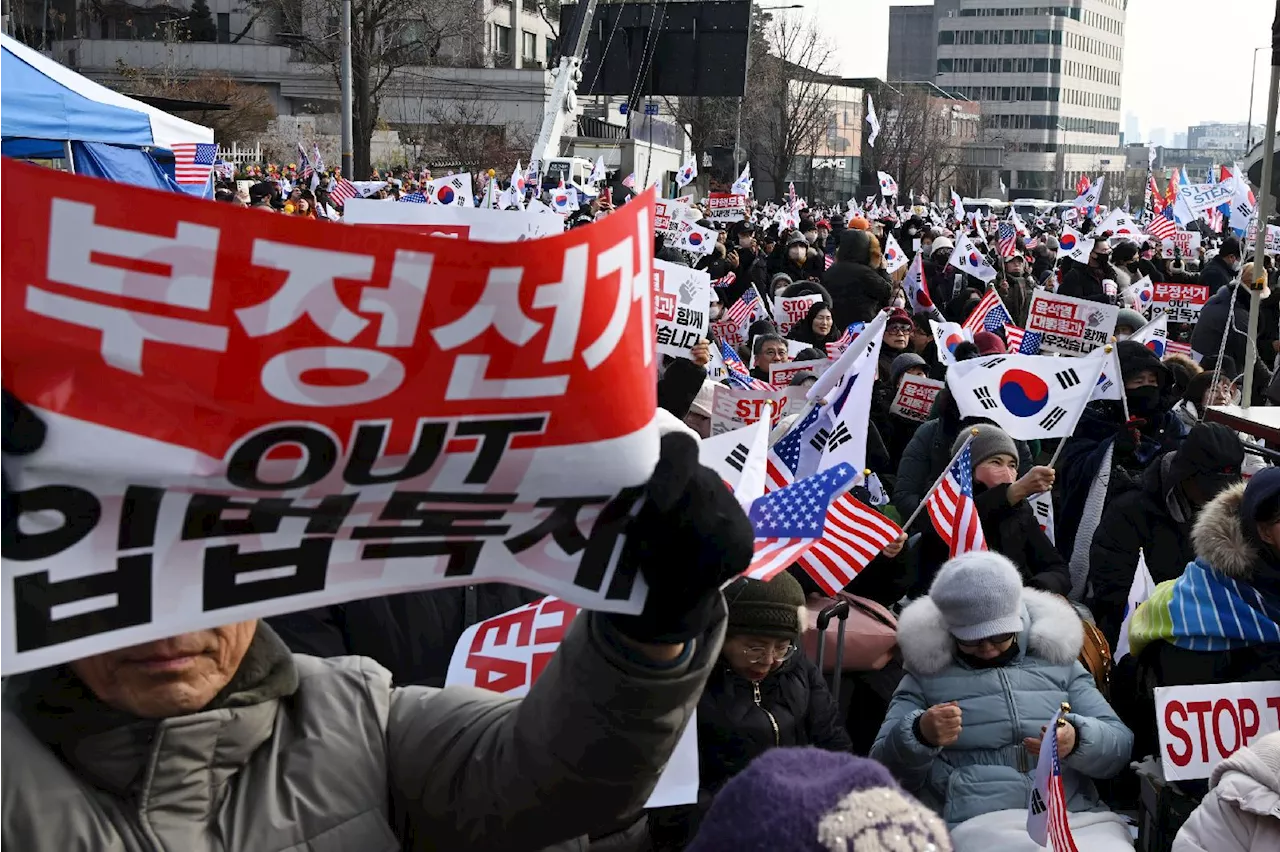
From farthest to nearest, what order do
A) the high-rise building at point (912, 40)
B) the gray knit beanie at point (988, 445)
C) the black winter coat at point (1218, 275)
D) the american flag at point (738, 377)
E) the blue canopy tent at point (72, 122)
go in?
the high-rise building at point (912, 40) → the black winter coat at point (1218, 275) → the blue canopy tent at point (72, 122) → the american flag at point (738, 377) → the gray knit beanie at point (988, 445)

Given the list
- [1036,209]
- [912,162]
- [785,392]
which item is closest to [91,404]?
[785,392]

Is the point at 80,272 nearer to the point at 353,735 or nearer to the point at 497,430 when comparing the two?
the point at 497,430

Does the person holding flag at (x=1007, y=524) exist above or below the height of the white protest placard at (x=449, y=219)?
below

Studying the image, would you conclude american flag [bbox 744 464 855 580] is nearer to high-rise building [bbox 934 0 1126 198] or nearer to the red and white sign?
the red and white sign

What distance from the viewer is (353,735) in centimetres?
212

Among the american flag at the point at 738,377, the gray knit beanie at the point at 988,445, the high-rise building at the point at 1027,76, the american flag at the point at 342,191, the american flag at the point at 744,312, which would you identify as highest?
the high-rise building at the point at 1027,76

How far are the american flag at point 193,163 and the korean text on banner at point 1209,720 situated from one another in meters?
14.2

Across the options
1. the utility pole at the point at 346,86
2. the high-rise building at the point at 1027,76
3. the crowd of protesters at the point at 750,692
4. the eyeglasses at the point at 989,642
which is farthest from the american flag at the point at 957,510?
the high-rise building at the point at 1027,76

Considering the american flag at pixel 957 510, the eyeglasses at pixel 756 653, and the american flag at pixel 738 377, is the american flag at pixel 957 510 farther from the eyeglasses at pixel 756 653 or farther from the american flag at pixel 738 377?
the american flag at pixel 738 377

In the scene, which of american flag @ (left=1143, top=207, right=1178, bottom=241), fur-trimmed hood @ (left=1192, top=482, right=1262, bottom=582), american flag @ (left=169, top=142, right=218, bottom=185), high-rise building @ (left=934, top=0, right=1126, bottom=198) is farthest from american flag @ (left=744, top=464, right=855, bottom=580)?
high-rise building @ (left=934, top=0, right=1126, bottom=198)

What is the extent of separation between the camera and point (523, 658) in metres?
3.64

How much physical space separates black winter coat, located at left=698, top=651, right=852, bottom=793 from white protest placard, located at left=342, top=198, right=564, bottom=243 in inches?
147

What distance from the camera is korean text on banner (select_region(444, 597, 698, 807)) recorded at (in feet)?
11.9

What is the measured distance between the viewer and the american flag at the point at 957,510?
18.0 ft
